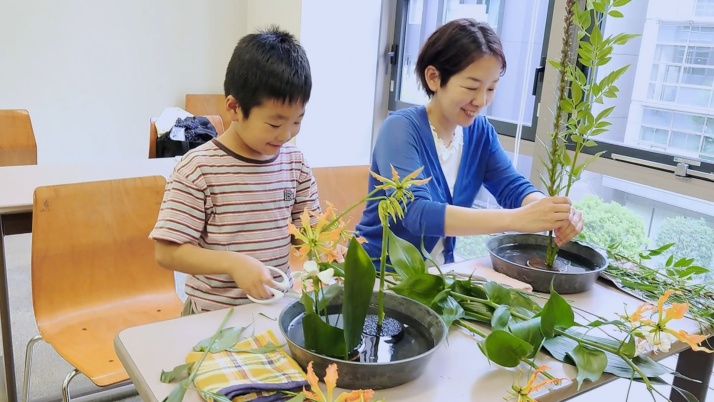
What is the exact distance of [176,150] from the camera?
280 centimetres

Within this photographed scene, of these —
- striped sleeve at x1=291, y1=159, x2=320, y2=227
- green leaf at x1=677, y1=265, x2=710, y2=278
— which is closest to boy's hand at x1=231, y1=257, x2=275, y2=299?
striped sleeve at x1=291, y1=159, x2=320, y2=227

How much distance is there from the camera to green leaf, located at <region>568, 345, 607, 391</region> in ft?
2.65

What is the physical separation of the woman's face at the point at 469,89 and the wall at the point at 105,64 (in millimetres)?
2744

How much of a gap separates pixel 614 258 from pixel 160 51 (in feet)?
10.5

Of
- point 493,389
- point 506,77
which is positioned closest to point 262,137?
point 493,389

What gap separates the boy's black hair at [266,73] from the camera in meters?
1.14

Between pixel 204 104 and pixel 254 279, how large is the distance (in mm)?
2971

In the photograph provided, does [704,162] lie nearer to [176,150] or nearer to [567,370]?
[567,370]

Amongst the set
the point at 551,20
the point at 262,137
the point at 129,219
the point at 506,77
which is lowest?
the point at 129,219

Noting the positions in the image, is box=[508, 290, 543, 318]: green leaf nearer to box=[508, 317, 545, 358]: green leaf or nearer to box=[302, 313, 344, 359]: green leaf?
box=[508, 317, 545, 358]: green leaf

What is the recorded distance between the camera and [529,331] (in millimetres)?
875

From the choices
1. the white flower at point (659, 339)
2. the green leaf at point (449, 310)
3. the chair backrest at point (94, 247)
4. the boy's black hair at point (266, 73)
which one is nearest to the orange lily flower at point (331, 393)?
the green leaf at point (449, 310)

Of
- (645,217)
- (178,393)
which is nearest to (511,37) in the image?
(645,217)

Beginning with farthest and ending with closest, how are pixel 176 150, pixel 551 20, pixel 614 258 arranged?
1. pixel 176 150
2. pixel 551 20
3. pixel 614 258
